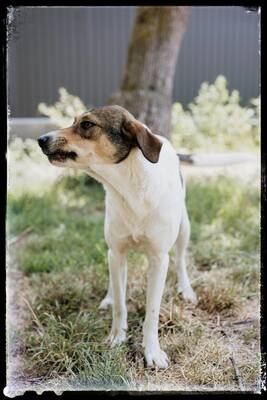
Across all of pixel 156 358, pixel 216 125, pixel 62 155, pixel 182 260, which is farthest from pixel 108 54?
pixel 156 358

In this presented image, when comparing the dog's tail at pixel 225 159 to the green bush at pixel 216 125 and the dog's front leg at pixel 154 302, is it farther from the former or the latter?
the dog's front leg at pixel 154 302

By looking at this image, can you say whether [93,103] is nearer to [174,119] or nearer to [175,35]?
[174,119]

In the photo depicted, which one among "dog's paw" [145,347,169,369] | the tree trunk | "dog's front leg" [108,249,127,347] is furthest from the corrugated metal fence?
"dog's paw" [145,347,169,369]

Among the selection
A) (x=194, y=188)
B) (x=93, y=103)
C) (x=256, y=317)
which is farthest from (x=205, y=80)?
(x=256, y=317)

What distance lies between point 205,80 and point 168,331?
6591mm

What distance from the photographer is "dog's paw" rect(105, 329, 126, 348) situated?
2.91 metres

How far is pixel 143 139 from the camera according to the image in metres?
2.40

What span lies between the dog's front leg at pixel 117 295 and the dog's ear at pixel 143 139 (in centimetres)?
71

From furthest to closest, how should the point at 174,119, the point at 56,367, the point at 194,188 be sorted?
the point at 174,119 → the point at 194,188 → the point at 56,367

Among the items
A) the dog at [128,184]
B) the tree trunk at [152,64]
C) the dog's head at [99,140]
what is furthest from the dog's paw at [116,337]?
the tree trunk at [152,64]

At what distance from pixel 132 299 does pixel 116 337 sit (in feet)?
1.62

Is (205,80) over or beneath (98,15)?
beneath

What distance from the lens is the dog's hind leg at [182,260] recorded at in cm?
348

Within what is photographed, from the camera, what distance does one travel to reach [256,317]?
3.32 meters
